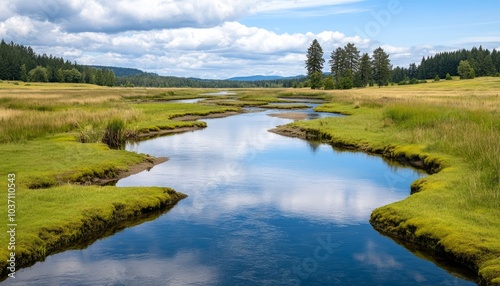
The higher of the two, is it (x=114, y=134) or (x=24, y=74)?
(x=24, y=74)

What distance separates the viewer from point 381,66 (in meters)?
146

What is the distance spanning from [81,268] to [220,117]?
53080mm

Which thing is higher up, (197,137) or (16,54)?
(16,54)

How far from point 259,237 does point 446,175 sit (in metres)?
11.5

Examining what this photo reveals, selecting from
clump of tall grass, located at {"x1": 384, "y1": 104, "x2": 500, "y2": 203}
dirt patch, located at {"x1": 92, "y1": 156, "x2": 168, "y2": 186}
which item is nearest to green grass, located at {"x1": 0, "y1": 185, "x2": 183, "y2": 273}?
dirt patch, located at {"x1": 92, "y1": 156, "x2": 168, "y2": 186}

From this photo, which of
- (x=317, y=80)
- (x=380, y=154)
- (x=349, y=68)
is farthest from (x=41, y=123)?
(x=349, y=68)

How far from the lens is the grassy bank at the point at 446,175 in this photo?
14.6 meters

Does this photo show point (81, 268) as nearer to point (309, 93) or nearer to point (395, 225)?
point (395, 225)

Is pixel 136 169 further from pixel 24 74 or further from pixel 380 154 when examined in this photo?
pixel 24 74

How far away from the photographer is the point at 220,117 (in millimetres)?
66500

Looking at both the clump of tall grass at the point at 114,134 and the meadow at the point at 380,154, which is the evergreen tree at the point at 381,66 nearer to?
the meadow at the point at 380,154

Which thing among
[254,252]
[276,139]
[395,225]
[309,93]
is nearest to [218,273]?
[254,252]

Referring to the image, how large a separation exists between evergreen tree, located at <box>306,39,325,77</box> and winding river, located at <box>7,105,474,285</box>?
12286cm

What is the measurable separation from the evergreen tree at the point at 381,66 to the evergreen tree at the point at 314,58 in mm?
17409
